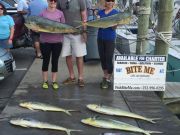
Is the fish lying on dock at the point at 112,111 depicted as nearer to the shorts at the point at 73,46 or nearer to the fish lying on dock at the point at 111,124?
the fish lying on dock at the point at 111,124

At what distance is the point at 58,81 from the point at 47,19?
1.70 meters

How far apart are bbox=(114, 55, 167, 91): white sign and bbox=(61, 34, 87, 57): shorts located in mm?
797

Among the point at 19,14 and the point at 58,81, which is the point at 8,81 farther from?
the point at 19,14

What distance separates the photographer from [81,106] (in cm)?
740

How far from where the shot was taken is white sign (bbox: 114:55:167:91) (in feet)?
26.7

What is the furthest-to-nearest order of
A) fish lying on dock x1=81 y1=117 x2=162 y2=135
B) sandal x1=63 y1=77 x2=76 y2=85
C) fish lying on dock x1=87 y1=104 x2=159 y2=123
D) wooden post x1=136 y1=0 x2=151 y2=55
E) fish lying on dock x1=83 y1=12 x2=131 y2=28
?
wooden post x1=136 y1=0 x2=151 y2=55, sandal x1=63 y1=77 x2=76 y2=85, fish lying on dock x1=83 y1=12 x2=131 y2=28, fish lying on dock x1=87 y1=104 x2=159 y2=123, fish lying on dock x1=81 y1=117 x2=162 y2=135

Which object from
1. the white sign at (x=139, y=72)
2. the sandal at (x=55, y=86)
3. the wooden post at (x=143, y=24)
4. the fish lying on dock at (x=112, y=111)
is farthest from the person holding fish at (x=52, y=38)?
the wooden post at (x=143, y=24)

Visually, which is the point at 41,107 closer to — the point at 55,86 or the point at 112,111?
the point at 112,111

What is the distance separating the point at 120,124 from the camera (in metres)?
6.29

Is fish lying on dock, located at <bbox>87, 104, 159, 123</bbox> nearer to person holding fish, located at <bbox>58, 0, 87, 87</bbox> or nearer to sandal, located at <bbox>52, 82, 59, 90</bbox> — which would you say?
sandal, located at <bbox>52, 82, 59, 90</bbox>

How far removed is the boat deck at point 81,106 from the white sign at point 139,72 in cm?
17

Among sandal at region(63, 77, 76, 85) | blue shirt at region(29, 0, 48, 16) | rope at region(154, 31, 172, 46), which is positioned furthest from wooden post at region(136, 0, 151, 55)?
blue shirt at region(29, 0, 48, 16)

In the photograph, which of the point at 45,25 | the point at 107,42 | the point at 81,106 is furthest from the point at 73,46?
the point at 81,106

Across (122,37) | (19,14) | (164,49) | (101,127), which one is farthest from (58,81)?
(122,37)
